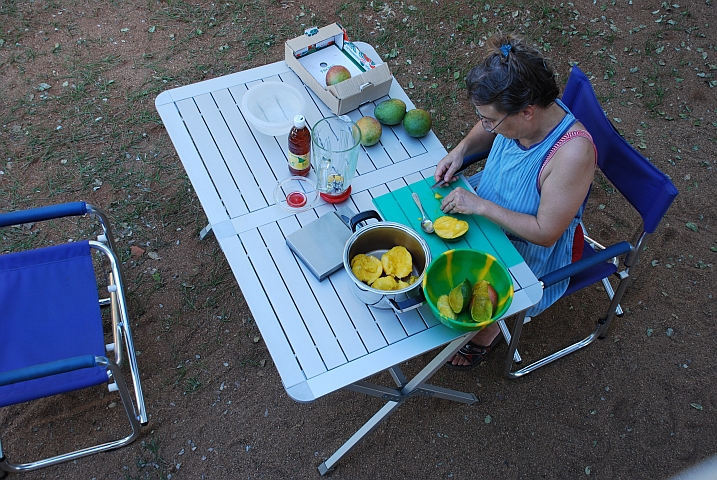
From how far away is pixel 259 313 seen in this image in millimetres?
2020

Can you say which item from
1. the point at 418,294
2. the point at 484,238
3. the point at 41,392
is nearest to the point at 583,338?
the point at 484,238

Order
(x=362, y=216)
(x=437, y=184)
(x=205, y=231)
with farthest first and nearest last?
(x=205, y=231)
(x=437, y=184)
(x=362, y=216)

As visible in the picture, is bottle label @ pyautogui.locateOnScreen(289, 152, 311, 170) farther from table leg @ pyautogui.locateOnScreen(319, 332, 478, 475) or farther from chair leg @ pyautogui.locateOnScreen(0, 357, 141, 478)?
chair leg @ pyautogui.locateOnScreen(0, 357, 141, 478)

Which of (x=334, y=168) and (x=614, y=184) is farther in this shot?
(x=614, y=184)

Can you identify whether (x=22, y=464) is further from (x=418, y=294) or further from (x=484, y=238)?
(x=484, y=238)

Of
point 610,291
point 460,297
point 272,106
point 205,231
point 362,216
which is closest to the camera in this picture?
point 460,297

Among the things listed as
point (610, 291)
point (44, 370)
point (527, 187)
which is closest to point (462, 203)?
point (527, 187)

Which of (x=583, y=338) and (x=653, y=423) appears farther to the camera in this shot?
(x=583, y=338)

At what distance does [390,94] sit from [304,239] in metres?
0.96

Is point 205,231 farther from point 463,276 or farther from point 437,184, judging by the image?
point 463,276

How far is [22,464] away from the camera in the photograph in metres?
2.57

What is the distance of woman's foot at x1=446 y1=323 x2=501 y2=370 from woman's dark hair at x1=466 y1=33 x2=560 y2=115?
1.11 metres

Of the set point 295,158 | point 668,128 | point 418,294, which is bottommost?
point 668,128

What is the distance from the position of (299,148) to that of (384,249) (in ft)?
1.72
